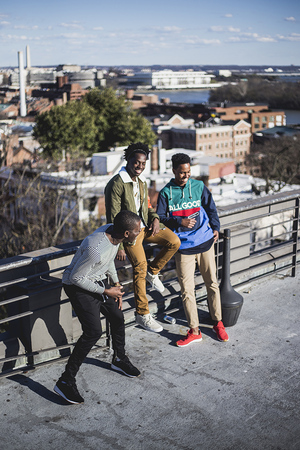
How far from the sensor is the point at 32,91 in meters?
131

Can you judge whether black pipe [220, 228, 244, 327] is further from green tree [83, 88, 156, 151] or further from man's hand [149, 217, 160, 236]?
green tree [83, 88, 156, 151]

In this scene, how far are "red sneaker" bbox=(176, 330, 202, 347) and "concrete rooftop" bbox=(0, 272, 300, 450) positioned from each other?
0.20ft

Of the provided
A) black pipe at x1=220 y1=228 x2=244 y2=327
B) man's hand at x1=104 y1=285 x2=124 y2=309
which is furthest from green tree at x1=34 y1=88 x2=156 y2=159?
man's hand at x1=104 y1=285 x2=124 y2=309

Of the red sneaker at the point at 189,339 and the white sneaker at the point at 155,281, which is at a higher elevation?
the white sneaker at the point at 155,281

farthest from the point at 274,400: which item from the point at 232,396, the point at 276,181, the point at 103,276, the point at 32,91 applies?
the point at 32,91

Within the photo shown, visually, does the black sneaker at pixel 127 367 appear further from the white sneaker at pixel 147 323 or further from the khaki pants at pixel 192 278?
the khaki pants at pixel 192 278

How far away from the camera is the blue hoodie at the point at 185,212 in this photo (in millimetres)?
4969

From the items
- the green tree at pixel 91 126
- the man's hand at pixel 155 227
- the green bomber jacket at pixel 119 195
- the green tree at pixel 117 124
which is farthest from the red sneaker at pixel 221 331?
the green tree at pixel 117 124

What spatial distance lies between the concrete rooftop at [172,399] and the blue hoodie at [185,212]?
1022 millimetres

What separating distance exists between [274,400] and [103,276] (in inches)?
67.4

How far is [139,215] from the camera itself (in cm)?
483

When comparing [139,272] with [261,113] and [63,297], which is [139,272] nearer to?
[63,297]

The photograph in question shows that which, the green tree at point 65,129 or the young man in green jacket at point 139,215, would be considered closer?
the young man in green jacket at point 139,215

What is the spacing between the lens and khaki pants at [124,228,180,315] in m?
4.71
